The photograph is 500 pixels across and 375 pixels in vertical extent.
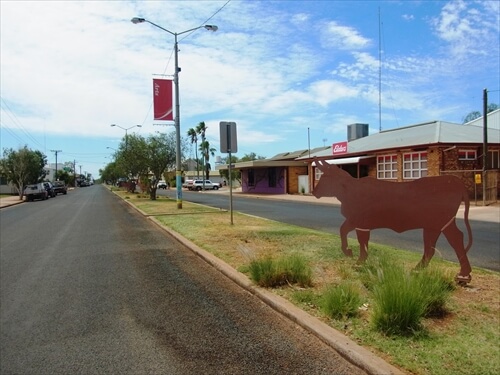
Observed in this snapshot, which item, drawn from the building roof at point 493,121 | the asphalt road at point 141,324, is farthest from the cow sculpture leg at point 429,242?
the building roof at point 493,121

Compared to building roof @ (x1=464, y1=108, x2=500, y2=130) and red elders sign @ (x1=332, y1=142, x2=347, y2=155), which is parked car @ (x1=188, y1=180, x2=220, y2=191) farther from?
building roof @ (x1=464, y1=108, x2=500, y2=130)

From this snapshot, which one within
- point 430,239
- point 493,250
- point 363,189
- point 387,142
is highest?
point 387,142

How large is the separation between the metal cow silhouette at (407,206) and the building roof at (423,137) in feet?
73.5

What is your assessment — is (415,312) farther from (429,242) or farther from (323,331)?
(429,242)

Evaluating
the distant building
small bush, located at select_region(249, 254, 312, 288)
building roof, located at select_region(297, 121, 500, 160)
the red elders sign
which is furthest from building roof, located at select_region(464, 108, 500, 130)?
small bush, located at select_region(249, 254, 312, 288)

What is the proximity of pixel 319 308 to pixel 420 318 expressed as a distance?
1.18 m

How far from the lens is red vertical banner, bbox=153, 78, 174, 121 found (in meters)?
21.2

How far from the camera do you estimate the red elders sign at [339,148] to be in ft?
121

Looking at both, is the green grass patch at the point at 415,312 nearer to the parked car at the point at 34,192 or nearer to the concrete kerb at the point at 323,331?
the concrete kerb at the point at 323,331

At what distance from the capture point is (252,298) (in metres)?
6.25

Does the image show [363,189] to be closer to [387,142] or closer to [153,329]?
[153,329]

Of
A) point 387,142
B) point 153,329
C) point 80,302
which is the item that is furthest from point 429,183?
point 387,142

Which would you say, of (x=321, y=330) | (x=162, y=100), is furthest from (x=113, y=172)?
(x=321, y=330)

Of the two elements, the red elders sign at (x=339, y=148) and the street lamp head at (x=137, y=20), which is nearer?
the street lamp head at (x=137, y=20)
